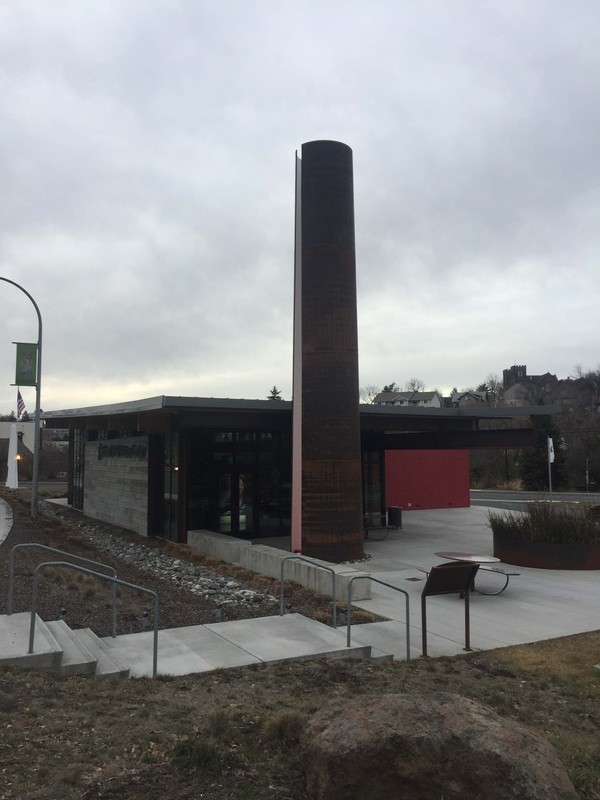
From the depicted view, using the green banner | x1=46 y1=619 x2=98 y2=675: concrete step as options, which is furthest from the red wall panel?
x1=46 y1=619 x2=98 y2=675: concrete step

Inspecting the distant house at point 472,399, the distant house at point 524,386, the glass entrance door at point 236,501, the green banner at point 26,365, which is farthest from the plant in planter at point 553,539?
the distant house at point 472,399

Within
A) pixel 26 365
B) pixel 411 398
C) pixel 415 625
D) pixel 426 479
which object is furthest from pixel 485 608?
pixel 411 398

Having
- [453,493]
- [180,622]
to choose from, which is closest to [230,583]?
[180,622]

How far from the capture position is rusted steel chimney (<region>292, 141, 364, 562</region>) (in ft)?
53.1

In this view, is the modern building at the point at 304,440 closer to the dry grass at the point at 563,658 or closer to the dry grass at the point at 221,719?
the dry grass at the point at 563,658

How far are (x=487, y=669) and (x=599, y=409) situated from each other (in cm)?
8211

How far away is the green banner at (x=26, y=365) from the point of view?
22.9 metres

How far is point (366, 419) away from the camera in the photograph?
2061cm

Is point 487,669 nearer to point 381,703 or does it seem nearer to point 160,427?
point 381,703

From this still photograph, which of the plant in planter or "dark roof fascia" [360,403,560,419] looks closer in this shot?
the plant in planter

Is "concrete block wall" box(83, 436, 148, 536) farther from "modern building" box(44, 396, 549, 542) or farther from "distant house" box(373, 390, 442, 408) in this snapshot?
"distant house" box(373, 390, 442, 408)

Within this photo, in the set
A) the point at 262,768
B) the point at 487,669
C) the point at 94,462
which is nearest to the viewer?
the point at 262,768

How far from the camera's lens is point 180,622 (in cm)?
972

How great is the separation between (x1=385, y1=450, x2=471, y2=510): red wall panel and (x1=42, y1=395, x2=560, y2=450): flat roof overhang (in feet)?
20.1
